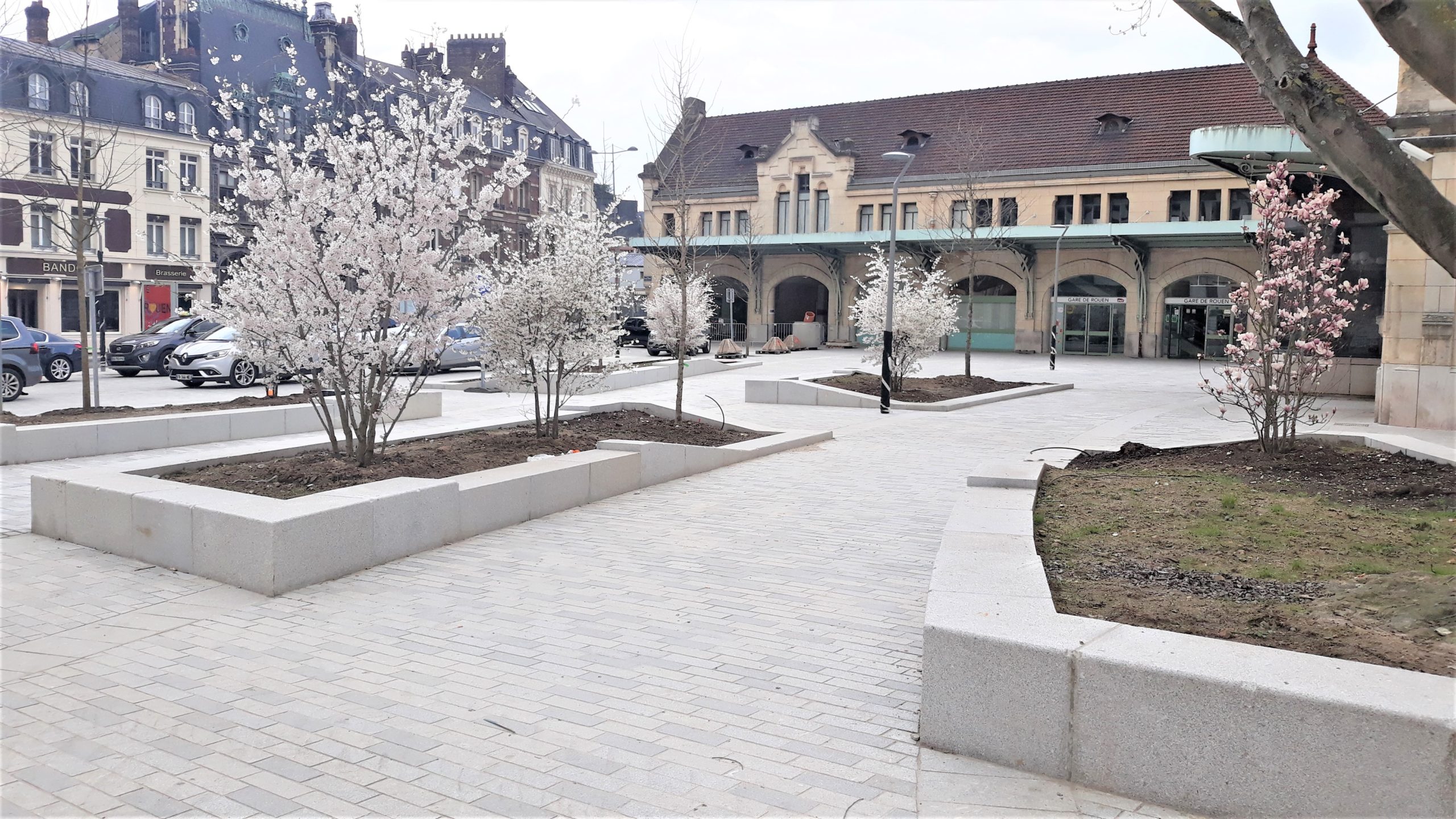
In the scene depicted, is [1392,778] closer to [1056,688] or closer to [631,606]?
[1056,688]

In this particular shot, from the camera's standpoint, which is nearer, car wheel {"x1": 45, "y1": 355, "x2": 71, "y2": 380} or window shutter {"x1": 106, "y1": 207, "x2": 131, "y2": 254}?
car wheel {"x1": 45, "y1": 355, "x2": 71, "y2": 380}

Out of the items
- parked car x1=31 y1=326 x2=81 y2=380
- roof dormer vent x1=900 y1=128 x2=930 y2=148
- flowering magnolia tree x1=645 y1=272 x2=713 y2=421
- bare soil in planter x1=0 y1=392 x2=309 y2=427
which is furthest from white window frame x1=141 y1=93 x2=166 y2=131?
bare soil in planter x1=0 y1=392 x2=309 y2=427

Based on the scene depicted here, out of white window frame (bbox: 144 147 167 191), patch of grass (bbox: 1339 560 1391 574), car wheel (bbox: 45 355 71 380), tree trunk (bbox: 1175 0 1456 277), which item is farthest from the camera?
white window frame (bbox: 144 147 167 191)

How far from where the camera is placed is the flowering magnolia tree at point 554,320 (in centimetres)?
1159

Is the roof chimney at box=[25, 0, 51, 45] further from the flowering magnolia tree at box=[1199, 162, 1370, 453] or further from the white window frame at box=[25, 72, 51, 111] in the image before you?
the flowering magnolia tree at box=[1199, 162, 1370, 453]

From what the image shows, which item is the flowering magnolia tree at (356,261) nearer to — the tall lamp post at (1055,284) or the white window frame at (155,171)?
the tall lamp post at (1055,284)

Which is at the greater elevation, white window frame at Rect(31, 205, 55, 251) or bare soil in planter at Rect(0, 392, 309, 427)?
white window frame at Rect(31, 205, 55, 251)

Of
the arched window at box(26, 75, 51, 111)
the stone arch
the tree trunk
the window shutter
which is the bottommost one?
the tree trunk

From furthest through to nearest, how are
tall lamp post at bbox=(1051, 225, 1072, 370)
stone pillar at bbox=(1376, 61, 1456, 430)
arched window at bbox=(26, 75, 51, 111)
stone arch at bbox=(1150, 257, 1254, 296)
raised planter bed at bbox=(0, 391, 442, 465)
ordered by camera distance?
tall lamp post at bbox=(1051, 225, 1072, 370)
stone arch at bbox=(1150, 257, 1254, 296)
arched window at bbox=(26, 75, 51, 111)
stone pillar at bbox=(1376, 61, 1456, 430)
raised planter bed at bbox=(0, 391, 442, 465)

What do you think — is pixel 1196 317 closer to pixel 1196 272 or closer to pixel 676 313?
pixel 1196 272

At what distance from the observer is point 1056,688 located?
413cm

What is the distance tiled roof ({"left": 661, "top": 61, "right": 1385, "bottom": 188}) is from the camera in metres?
45.6

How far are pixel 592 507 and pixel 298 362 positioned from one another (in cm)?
281

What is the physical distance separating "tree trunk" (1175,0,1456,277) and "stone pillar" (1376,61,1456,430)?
12.6m
